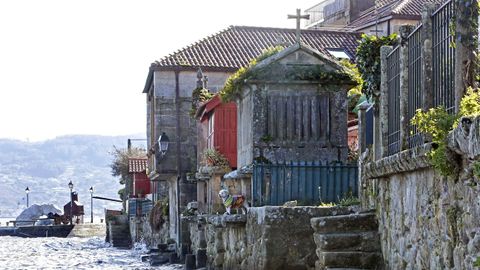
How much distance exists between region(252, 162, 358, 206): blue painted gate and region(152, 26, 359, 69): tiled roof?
19358 millimetres

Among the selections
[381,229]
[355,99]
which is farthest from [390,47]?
[355,99]

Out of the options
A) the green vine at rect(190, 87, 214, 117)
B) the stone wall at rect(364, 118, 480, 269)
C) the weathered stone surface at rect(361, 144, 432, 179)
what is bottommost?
the stone wall at rect(364, 118, 480, 269)

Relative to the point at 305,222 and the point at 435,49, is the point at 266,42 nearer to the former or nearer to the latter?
the point at 305,222

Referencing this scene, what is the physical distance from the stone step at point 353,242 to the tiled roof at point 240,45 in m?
25.1

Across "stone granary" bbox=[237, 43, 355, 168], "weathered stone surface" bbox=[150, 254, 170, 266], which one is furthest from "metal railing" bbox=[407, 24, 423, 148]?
"weathered stone surface" bbox=[150, 254, 170, 266]

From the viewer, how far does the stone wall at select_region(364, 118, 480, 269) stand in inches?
326

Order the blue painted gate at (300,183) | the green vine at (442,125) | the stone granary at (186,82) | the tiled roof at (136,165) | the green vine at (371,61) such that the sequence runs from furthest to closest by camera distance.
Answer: the tiled roof at (136,165)
the stone granary at (186,82)
the blue painted gate at (300,183)
the green vine at (371,61)
the green vine at (442,125)

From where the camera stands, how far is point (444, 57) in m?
9.81

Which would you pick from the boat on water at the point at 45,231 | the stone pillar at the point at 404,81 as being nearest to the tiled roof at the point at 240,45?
the stone pillar at the point at 404,81

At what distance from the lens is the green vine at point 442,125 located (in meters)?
8.55

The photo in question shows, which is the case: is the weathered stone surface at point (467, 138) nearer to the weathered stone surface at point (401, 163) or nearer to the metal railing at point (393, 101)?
the weathered stone surface at point (401, 163)

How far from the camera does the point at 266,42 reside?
4012 cm

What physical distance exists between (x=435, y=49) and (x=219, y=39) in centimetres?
3043

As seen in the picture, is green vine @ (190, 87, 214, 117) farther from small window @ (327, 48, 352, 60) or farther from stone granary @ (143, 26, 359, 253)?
small window @ (327, 48, 352, 60)
